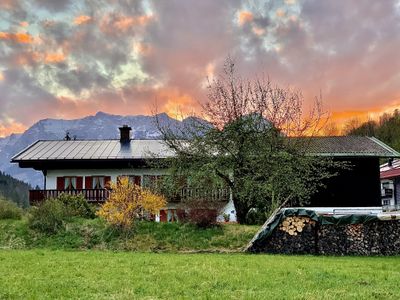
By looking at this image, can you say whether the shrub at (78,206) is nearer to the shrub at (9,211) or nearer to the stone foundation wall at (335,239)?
the shrub at (9,211)

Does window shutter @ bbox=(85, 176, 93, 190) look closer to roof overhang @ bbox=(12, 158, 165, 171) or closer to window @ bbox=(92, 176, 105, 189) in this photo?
window @ bbox=(92, 176, 105, 189)

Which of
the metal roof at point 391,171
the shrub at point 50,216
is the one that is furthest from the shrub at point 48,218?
the metal roof at point 391,171

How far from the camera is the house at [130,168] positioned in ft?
98.8

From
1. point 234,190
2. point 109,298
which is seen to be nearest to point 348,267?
point 109,298

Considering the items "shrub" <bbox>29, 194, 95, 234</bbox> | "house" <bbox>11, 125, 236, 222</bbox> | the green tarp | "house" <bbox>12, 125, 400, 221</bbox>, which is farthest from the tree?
"house" <bbox>11, 125, 236, 222</bbox>

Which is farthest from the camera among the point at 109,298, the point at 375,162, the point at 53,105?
the point at 53,105

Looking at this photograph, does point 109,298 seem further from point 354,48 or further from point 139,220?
point 354,48

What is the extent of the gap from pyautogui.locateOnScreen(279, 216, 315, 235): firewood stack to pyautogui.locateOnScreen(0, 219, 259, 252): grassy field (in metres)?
1.60

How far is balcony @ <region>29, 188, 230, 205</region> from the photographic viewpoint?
76.8 feet

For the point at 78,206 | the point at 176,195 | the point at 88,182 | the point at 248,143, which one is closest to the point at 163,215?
the point at 176,195

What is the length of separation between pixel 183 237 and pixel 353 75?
13215 millimetres

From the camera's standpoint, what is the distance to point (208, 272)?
10.5 metres

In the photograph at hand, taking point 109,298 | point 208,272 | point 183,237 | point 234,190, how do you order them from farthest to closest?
point 234,190 < point 183,237 < point 208,272 < point 109,298

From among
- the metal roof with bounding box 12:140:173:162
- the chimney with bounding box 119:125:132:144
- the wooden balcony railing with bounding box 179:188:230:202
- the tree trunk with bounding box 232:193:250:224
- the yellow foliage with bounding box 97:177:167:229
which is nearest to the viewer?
the yellow foliage with bounding box 97:177:167:229
